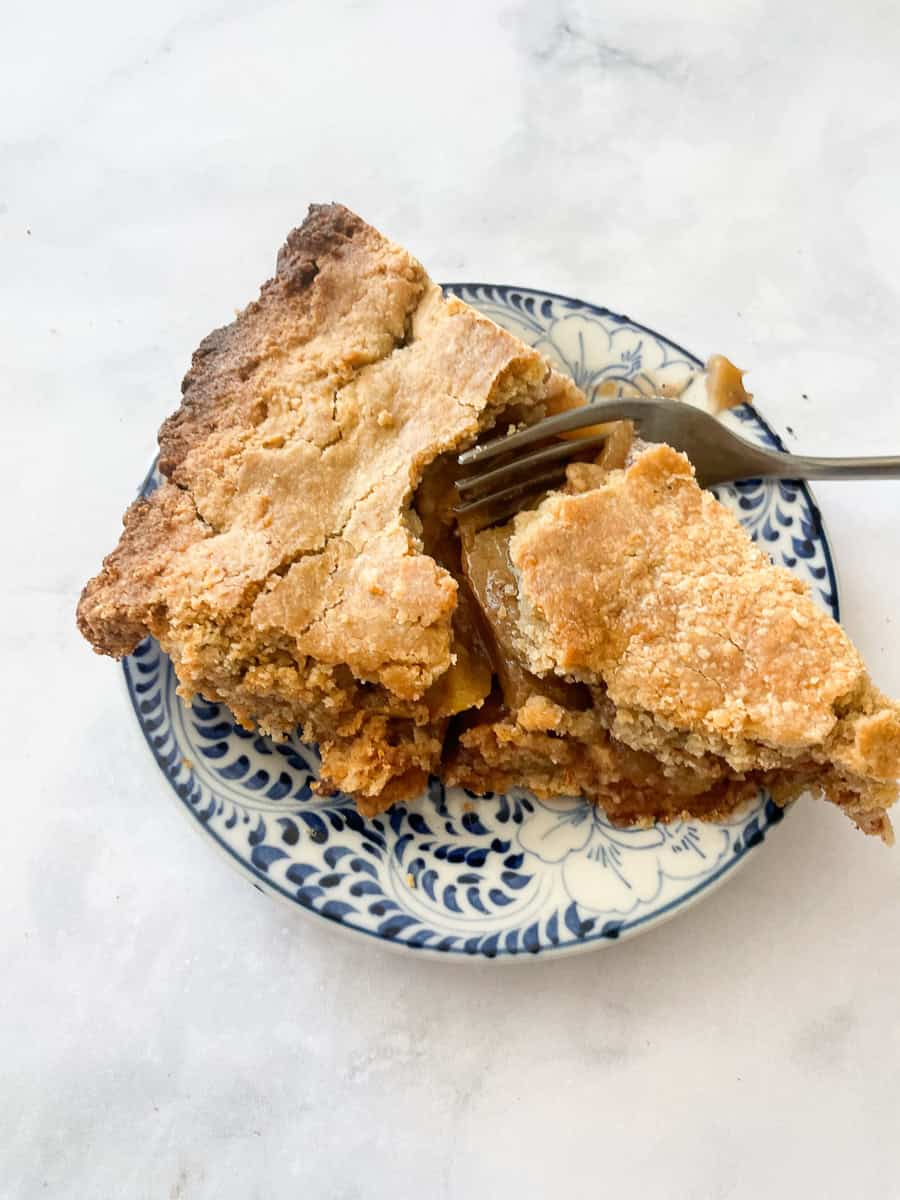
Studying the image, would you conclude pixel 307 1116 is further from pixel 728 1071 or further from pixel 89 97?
pixel 89 97

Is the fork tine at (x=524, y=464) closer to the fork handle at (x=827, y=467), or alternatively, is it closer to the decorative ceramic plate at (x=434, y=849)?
the fork handle at (x=827, y=467)

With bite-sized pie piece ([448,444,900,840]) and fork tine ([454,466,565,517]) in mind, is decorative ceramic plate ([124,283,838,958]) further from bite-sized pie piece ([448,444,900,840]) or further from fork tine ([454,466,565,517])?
fork tine ([454,466,565,517])

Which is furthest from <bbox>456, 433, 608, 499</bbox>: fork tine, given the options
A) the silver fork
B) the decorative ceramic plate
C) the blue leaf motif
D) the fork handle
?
the blue leaf motif

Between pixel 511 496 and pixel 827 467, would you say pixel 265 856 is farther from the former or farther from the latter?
pixel 827 467

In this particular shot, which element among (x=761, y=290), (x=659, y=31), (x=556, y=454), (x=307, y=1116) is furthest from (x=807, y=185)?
(x=307, y=1116)

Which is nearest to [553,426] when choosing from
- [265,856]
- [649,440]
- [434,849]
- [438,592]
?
[649,440]
